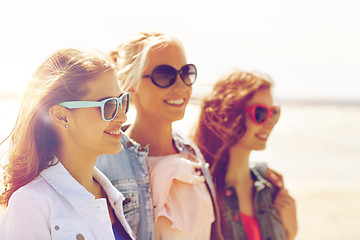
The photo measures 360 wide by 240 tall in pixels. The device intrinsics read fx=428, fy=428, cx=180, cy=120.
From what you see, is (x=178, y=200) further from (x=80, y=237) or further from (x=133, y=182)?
(x=80, y=237)

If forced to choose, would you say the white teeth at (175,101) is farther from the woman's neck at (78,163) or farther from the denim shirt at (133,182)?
the woman's neck at (78,163)

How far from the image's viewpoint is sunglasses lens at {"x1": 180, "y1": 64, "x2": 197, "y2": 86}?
2.76 meters

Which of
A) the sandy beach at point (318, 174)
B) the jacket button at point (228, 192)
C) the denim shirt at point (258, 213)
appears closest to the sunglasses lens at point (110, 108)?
the sandy beach at point (318, 174)

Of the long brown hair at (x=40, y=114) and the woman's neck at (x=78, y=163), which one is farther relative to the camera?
the woman's neck at (x=78, y=163)

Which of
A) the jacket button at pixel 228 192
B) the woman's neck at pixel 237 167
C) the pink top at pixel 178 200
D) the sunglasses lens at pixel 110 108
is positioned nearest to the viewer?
the sunglasses lens at pixel 110 108

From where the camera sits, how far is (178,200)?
105 inches

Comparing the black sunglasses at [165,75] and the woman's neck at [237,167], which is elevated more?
the black sunglasses at [165,75]

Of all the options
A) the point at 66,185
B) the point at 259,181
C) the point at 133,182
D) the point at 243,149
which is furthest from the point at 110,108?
the point at 259,181

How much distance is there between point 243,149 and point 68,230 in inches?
80.1

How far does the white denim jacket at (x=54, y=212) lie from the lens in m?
1.68

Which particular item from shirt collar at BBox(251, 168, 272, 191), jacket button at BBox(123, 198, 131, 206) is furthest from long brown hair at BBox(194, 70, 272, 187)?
jacket button at BBox(123, 198, 131, 206)

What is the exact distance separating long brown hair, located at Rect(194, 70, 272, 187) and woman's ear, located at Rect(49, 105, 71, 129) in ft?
5.89

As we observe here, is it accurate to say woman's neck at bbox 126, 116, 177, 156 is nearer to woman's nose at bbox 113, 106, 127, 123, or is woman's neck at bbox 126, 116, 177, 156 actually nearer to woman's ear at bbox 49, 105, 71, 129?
woman's nose at bbox 113, 106, 127, 123

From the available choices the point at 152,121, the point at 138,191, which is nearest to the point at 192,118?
the point at 152,121
